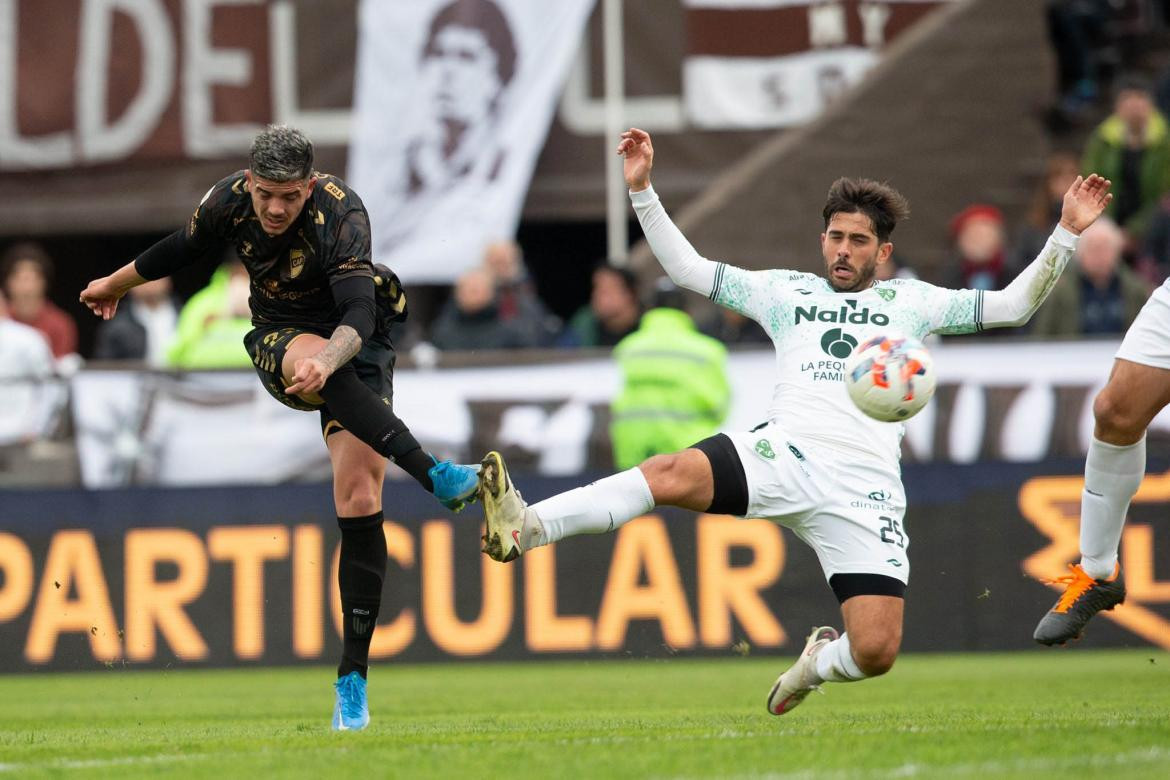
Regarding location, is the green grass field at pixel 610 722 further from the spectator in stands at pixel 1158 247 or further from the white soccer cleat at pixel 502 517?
the spectator in stands at pixel 1158 247

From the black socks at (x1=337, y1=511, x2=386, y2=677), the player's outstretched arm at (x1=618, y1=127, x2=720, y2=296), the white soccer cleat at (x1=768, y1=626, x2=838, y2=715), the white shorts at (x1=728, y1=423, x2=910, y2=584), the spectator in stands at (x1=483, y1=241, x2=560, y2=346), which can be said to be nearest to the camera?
the white shorts at (x1=728, y1=423, x2=910, y2=584)

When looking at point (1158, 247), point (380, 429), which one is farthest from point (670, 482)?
point (1158, 247)

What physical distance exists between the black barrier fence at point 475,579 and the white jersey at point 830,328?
190 inches

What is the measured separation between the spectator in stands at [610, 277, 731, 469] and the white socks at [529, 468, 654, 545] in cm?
521

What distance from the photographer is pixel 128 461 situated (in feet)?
44.2

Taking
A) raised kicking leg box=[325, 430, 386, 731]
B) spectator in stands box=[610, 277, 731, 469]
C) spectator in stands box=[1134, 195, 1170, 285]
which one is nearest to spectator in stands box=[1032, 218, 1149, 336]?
spectator in stands box=[1134, 195, 1170, 285]

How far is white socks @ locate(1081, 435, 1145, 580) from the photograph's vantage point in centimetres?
836

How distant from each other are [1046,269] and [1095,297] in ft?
21.5

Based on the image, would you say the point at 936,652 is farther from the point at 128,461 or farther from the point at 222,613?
the point at 128,461

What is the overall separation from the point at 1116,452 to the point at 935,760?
2427 millimetres

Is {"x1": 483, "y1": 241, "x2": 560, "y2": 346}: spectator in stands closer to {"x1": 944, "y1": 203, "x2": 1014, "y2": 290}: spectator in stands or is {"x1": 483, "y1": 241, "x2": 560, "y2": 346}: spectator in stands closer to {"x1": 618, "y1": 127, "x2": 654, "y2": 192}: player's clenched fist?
{"x1": 944, "y1": 203, "x2": 1014, "y2": 290}: spectator in stands

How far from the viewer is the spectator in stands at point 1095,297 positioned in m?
14.1

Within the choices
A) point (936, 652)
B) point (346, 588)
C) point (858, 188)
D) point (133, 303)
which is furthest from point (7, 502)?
point (858, 188)

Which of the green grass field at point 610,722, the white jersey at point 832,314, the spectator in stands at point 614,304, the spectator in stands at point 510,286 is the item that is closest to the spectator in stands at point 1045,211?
the spectator in stands at point 614,304
